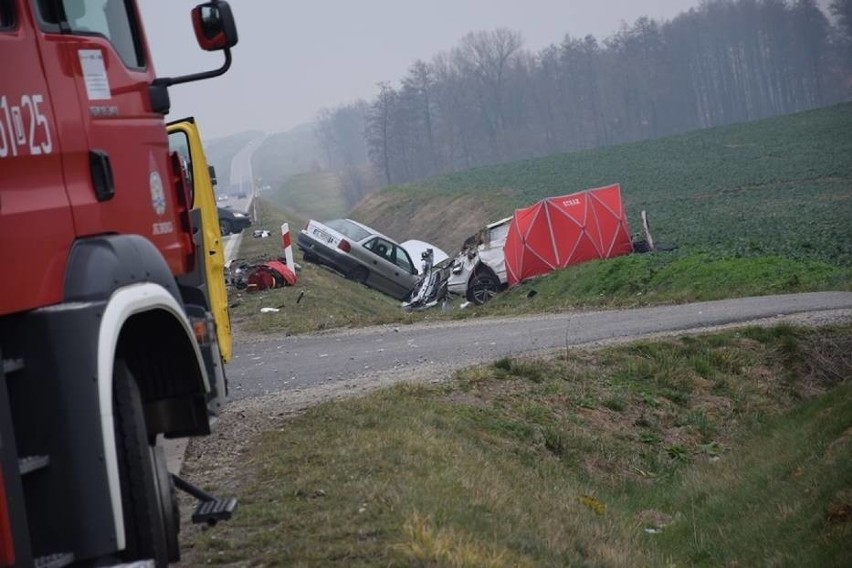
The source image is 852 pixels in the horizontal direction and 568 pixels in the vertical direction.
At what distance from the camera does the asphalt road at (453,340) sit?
46.6 feet

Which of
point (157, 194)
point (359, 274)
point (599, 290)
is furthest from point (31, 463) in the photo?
point (359, 274)

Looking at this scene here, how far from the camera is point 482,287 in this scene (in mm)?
28906

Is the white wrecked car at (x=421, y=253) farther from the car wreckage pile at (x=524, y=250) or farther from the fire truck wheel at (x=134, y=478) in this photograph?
the fire truck wheel at (x=134, y=478)

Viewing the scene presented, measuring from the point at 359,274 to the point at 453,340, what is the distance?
54.7 ft

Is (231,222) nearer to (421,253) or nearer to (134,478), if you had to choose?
(421,253)

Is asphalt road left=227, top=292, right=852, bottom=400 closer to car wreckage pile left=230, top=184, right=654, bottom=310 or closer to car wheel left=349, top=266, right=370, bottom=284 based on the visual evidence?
car wreckage pile left=230, top=184, right=654, bottom=310

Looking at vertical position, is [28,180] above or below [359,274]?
above

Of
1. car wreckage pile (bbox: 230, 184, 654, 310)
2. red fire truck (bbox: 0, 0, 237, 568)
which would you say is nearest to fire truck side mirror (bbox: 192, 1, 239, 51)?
red fire truck (bbox: 0, 0, 237, 568)

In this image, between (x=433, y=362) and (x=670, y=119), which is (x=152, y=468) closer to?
(x=433, y=362)

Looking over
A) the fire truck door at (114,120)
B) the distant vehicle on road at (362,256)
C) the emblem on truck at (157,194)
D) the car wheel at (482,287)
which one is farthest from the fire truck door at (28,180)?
the distant vehicle on road at (362,256)

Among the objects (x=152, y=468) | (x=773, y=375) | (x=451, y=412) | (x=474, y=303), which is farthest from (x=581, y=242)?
(x=152, y=468)

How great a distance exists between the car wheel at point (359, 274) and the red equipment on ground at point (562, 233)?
18.3ft

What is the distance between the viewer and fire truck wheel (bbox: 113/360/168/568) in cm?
476

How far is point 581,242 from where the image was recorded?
29.1 metres
